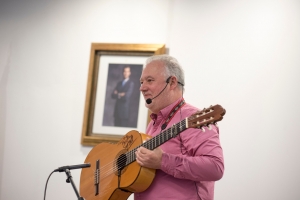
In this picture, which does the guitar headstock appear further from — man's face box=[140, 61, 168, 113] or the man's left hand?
man's face box=[140, 61, 168, 113]

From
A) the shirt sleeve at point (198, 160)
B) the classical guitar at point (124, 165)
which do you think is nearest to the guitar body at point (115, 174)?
the classical guitar at point (124, 165)

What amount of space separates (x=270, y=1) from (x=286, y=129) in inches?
37.0

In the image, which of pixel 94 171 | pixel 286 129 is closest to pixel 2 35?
pixel 94 171

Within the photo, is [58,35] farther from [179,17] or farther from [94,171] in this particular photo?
[94,171]

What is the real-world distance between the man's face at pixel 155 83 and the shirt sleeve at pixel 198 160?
30 centimetres

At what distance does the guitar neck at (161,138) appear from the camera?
5.18 feet

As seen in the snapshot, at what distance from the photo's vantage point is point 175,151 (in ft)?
A: 5.81

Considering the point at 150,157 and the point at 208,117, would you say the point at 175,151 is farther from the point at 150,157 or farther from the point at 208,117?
the point at 208,117

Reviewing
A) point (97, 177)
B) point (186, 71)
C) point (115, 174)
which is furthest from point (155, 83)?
point (186, 71)

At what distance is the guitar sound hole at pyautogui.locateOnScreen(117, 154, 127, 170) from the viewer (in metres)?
1.86

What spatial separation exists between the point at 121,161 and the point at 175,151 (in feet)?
1.01

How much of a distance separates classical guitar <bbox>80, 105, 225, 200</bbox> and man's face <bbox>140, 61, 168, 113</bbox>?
208 millimetres

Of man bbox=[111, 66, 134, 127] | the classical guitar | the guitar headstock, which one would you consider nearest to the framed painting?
man bbox=[111, 66, 134, 127]

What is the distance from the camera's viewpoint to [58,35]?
3.35 m
